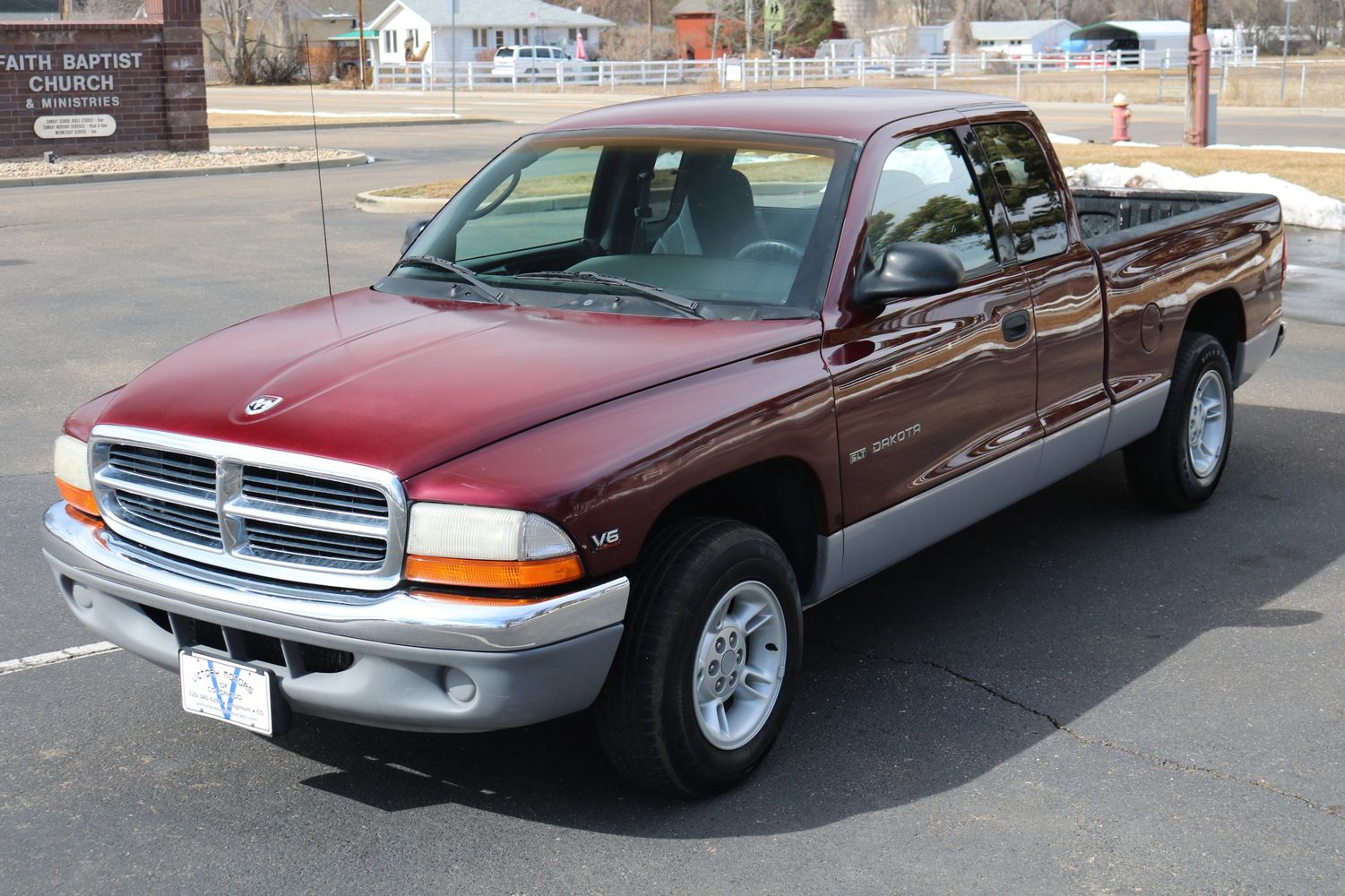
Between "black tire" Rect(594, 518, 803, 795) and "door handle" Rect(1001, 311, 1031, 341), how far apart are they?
159 cm

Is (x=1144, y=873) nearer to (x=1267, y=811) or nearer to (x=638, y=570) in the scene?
(x=1267, y=811)

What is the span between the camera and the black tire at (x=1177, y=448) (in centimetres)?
649

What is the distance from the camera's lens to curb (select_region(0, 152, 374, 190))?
78.0 ft

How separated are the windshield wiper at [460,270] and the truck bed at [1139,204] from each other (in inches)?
131

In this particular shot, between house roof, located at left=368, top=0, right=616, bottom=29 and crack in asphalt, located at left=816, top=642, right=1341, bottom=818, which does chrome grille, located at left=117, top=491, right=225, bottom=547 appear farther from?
house roof, located at left=368, top=0, right=616, bottom=29

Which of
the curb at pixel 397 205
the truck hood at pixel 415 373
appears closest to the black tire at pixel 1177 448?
the truck hood at pixel 415 373

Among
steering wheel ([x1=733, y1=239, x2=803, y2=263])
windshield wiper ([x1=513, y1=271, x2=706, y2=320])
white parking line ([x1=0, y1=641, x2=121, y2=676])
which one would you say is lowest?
white parking line ([x1=0, y1=641, x2=121, y2=676])

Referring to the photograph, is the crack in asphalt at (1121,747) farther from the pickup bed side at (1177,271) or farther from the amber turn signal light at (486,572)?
the amber turn signal light at (486,572)

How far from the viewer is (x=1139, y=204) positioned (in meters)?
7.60

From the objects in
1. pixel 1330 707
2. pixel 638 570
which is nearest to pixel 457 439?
pixel 638 570

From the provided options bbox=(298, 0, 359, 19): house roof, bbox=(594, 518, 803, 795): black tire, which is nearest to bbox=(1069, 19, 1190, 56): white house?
bbox=(298, 0, 359, 19): house roof

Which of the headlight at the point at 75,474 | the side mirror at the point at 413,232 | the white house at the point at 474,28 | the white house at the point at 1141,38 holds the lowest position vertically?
the headlight at the point at 75,474

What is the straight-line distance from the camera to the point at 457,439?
363 centimetres

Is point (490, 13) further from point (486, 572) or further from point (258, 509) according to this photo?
point (486, 572)
